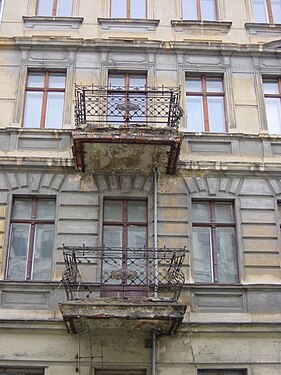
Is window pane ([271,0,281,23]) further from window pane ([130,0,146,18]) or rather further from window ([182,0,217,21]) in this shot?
window pane ([130,0,146,18])

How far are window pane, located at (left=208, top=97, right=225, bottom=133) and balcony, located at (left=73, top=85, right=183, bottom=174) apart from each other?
93 centimetres

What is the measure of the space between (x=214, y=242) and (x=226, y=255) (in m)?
0.35

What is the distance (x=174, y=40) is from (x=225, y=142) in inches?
117

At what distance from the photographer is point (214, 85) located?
13203 mm

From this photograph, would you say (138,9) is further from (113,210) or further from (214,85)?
(113,210)

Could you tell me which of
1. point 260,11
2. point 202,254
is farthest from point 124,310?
point 260,11

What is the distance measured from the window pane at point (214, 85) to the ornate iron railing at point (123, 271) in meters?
4.20

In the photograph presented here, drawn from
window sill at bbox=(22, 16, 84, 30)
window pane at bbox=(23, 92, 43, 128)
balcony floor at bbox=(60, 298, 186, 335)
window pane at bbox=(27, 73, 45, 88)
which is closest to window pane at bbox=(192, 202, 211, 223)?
balcony floor at bbox=(60, 298, 186, 335)

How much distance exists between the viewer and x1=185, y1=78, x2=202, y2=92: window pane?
43.0ft

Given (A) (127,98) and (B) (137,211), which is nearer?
(B) (137,211)

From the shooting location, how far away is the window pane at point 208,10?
1416 centimetres

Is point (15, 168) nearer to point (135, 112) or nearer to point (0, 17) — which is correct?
point (135, 112)

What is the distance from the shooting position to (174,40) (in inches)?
532

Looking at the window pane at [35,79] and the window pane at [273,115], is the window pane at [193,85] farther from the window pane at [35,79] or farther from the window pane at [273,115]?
the window pane at [35,79]
